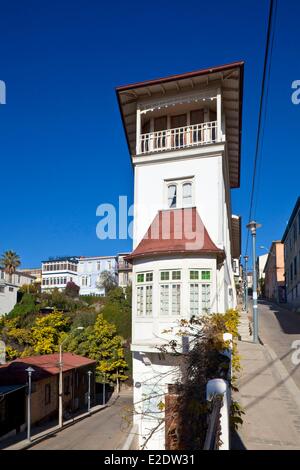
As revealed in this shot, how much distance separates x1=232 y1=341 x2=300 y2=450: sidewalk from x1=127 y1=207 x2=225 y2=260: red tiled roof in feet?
14.2

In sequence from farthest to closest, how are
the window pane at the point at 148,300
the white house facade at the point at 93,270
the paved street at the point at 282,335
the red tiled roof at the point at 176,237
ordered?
the white house facade at the point at 93,270
the paved street at the point at 282,335
the window pane at the point at 148,300
the red tiled roof at the point at 176,237

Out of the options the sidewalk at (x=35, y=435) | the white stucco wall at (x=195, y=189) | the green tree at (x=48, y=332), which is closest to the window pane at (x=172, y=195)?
the white stucco wall at (x=195, y=189)

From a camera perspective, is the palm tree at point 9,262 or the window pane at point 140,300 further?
the palm tree at point 9,262

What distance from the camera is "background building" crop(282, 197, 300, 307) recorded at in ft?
145

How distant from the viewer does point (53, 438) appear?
75.3ft

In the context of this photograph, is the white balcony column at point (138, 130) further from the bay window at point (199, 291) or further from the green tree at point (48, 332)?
the green tree at point (48, 332)

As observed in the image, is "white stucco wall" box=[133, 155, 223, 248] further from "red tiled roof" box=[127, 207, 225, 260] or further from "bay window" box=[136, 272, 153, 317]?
"bay window" box=[136, 272, 153, 317]

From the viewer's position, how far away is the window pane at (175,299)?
12969mm

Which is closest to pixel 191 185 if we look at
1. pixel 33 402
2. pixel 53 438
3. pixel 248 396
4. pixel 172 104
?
pixel 172 104

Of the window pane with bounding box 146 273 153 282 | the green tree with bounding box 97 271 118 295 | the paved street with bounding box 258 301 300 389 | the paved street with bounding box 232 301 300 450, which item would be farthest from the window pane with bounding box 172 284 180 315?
the green tree with bounding box 97 271 118 295

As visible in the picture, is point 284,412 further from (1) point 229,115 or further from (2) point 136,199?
(1) point 229,115

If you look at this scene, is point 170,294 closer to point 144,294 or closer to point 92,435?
point 144,294

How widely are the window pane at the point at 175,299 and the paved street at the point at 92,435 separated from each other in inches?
253
